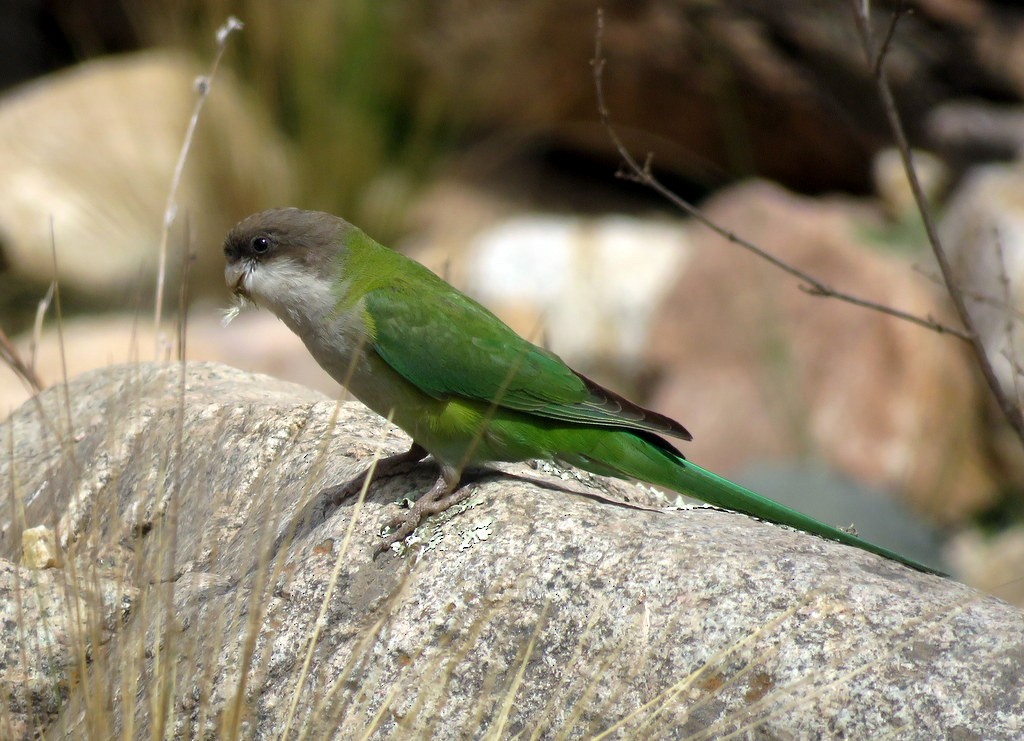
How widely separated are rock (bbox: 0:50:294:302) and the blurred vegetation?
291 millimetres

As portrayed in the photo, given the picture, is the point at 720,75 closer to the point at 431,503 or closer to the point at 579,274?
the point at 579,274

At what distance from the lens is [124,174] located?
1084 cm

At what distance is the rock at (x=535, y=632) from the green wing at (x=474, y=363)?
0.26 m

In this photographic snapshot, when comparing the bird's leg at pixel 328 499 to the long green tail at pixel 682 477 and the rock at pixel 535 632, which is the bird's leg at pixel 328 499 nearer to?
the rock at pixel 535 632

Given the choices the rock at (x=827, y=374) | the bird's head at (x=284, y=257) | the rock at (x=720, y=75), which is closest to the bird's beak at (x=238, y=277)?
the bird's head at (x=284, y=257)

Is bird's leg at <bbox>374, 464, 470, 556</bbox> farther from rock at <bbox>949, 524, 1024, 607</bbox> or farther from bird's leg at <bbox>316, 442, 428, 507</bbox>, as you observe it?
rock at <bbox>949, 524, 1024, 607</bbox>

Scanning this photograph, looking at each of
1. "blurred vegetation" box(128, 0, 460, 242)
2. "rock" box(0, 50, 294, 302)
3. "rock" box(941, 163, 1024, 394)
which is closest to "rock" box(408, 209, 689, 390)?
"blurred vegetation" box(128, 0, 460, 242)

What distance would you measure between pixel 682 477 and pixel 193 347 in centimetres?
569

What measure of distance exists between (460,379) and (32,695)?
144cm

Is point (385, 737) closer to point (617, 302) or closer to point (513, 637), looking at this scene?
point (513, 637)

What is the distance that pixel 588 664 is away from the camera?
2.81 metres

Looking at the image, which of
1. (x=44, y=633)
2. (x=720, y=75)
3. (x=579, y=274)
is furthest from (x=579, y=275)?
(x=44, y=633)

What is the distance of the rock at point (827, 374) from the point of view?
7.93 m

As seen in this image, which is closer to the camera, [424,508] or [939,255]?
[424,508]
